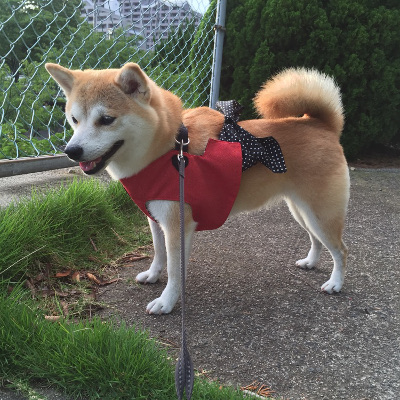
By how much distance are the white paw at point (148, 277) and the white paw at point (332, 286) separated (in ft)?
3.18

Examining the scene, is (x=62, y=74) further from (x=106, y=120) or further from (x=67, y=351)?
(x=67, y=351)

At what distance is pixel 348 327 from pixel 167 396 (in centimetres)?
101

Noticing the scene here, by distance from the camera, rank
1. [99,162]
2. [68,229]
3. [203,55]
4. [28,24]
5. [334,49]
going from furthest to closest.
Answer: [203,55] < [334,49] < [28,24] < [68,229] < [99,162]

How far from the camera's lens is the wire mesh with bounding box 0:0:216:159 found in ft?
11.0

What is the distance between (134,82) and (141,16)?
8.78ft

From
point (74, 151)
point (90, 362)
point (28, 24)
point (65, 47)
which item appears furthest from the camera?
point (65, 47)

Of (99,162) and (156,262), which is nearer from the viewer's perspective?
(99,162)

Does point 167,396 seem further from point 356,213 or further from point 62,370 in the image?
point 356,213

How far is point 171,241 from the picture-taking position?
2012 millimetres

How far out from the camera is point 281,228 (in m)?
3.28

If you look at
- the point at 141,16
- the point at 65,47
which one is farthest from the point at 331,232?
the point at 141,16

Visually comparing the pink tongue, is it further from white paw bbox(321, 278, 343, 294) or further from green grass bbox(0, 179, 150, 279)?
white paw bbox(321, 278, 343, 294)

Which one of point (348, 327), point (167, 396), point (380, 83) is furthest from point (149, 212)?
point (380, 83)

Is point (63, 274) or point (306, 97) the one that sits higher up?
point (306, 97)
